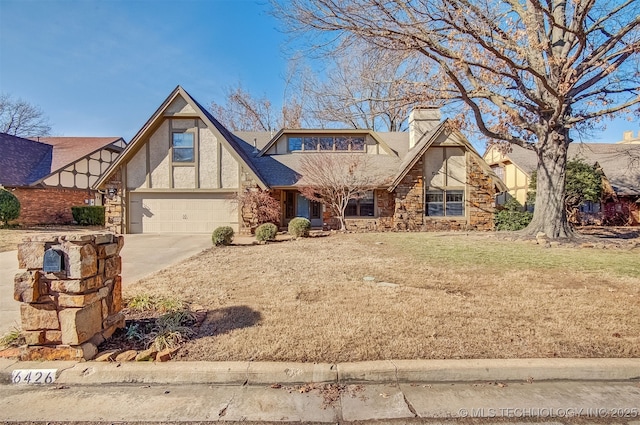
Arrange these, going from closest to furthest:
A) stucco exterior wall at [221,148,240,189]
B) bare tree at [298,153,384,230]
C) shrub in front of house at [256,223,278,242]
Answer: shrub in front of house at [256,223,278,242]
bare tree at [298,153,384,230]
stucco exterior wall at [221,148,240,189]

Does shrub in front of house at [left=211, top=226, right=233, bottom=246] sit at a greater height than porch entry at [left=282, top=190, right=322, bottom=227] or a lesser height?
lesser

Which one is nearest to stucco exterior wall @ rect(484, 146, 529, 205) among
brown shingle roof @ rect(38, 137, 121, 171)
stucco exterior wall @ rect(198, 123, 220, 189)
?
stucco exterior wall @ rect(198, 123, 220, 189)

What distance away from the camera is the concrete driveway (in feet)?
14.7

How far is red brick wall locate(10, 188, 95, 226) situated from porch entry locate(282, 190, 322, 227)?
14684 millimetres

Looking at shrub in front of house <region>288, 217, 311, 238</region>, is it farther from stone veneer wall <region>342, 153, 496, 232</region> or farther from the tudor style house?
stone veneer wall <region>342, 153, 496, 232</region>

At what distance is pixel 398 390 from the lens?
2.69 m

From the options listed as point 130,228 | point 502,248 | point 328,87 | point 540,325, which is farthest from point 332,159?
point 540,325

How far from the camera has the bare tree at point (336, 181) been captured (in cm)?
1478

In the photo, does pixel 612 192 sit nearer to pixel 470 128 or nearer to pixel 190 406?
pixel 470 128

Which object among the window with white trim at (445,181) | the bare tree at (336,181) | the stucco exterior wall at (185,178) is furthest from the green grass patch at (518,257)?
the stucco exterior wall at (185,178)

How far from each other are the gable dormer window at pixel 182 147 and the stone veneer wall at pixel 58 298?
1276cm

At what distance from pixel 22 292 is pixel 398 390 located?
3.46 meters

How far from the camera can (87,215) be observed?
19.9 m

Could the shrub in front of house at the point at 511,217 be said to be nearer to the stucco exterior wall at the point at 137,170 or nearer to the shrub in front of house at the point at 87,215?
the stucco exterior wall at the point at 137,170
